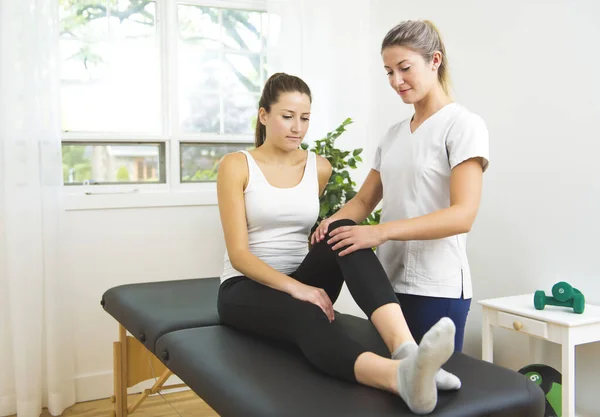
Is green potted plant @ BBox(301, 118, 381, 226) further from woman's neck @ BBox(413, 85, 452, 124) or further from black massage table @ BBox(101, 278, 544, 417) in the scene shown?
woman's neck @ BBox(413, 85, 452, 124)

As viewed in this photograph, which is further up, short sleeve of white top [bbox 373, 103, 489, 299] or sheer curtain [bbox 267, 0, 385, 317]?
sheer curtain [bbox 267, 0, 385, 317]

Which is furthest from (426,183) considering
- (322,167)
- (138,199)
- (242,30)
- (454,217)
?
(242,30)

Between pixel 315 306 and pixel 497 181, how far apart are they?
1.53 metres

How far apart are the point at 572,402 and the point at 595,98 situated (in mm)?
1061

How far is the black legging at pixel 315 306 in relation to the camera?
145 cm

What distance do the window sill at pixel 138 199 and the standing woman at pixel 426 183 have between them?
1.53m

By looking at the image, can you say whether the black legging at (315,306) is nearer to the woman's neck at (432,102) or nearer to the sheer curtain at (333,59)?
the woman's neck at (432,102)

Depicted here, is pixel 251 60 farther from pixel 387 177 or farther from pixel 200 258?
pixel 387 177

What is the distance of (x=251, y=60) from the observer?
3.46 meters

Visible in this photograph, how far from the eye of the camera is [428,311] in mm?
1714

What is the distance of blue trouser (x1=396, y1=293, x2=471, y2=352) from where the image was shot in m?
1.70

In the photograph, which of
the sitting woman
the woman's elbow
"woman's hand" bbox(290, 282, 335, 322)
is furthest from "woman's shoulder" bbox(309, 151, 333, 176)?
the woman's elbow

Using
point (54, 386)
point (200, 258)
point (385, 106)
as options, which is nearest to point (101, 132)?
point (200, 258)

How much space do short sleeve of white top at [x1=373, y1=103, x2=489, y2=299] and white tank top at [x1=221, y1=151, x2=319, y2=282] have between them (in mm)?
298
